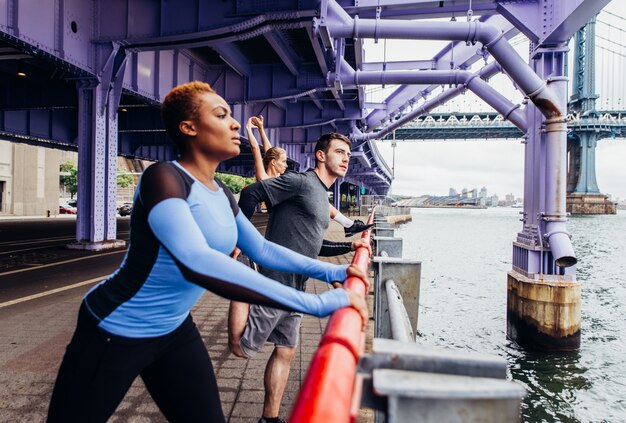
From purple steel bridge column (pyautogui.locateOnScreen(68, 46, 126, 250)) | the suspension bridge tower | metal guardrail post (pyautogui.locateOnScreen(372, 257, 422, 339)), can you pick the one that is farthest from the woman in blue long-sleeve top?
the suspension bridge tower

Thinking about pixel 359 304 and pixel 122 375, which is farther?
pixel 122 375

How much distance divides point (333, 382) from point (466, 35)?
998cm

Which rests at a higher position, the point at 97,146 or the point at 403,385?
the point at 97,146

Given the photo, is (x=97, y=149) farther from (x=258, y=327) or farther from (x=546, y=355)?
(x=546, y=355)

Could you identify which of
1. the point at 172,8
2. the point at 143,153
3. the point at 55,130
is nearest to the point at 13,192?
the point at 143,153

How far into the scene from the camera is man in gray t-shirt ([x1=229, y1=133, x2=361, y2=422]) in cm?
301

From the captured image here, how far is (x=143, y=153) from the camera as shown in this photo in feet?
89.1

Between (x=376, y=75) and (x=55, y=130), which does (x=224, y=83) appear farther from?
(x=55, y=130)


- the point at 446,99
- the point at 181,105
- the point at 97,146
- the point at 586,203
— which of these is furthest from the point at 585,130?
the point at 181,105

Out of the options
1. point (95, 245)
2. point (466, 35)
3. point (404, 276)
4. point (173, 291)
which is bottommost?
point (95, 245)

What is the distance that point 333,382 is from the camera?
901mm

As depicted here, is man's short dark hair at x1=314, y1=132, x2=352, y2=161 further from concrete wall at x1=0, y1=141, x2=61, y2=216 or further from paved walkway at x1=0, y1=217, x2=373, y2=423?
concrete wall at x1=0, y1=141, x2=61, y2=216

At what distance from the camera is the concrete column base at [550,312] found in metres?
8.50

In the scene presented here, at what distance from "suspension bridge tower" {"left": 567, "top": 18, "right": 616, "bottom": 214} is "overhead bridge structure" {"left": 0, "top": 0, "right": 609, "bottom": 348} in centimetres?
8776
